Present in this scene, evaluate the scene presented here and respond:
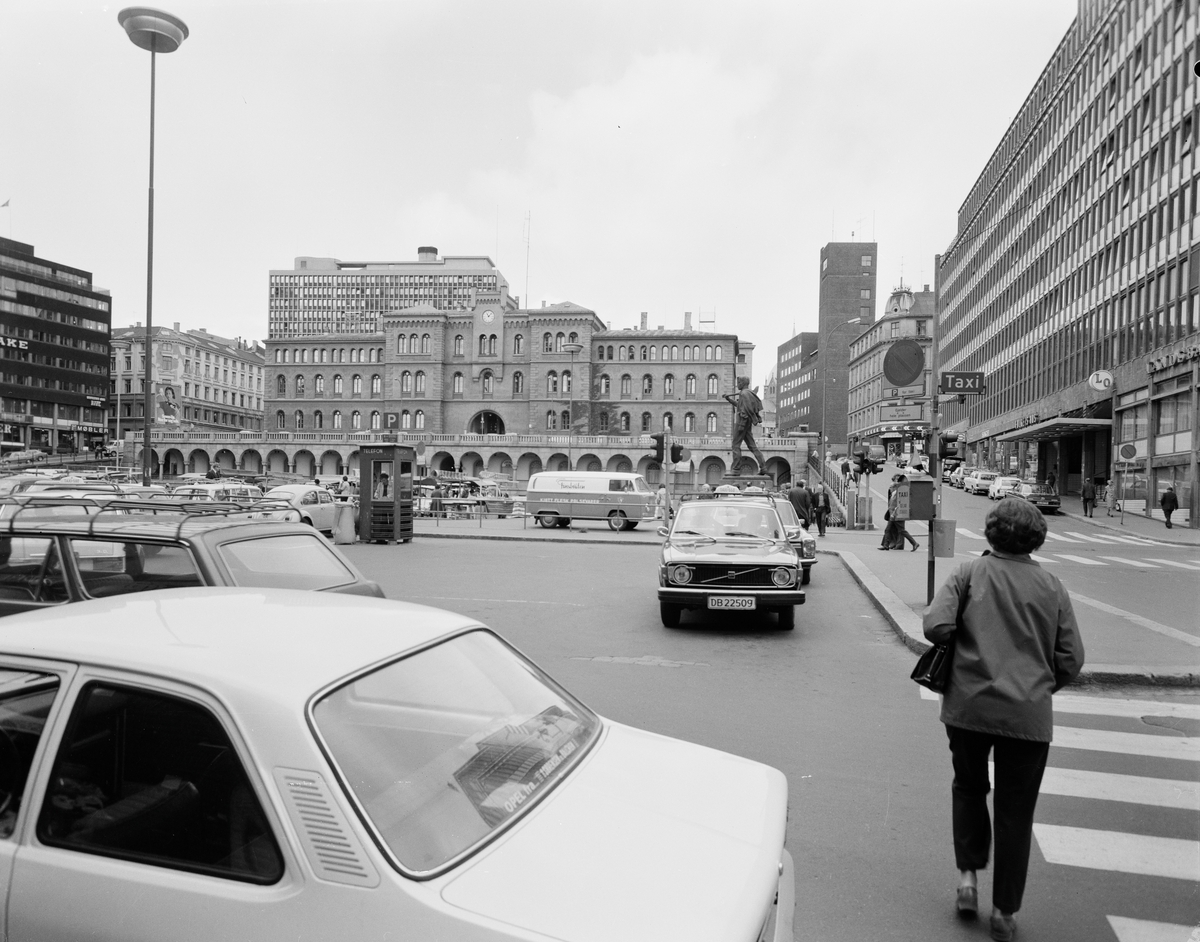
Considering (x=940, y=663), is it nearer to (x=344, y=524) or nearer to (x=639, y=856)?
(x=639, y=856)

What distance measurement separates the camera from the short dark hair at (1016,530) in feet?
12.1

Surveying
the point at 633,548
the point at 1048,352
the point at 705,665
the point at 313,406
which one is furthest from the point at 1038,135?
the point at 313,406

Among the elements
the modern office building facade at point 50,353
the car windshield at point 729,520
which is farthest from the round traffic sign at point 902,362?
the modern office building facade at point 50,353

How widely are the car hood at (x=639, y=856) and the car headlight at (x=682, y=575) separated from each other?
7753mm

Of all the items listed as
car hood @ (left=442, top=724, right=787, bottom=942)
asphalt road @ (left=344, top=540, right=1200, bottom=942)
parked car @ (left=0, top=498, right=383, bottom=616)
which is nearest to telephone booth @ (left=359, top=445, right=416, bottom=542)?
asphalt road @ (left=344, top=540, right=1200, bottom=942)

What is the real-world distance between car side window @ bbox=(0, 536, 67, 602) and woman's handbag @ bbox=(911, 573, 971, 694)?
550 centimetres

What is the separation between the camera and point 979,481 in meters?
52.0

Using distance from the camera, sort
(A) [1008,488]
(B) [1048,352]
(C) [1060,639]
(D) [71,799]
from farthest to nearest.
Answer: (B) [1048,352], (A) [1008,488], (C) [1060,639], (D) [71,799]

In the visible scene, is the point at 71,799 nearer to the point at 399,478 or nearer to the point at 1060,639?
the point at 1060,639

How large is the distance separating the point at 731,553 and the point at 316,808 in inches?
360

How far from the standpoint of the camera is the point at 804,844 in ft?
14.3

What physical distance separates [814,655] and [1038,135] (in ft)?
194

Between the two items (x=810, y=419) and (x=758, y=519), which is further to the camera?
(x=810, y=419)

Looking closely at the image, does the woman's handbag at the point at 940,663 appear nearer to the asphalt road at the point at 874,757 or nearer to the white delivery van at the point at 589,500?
the asphalt road at the point at 874,757
